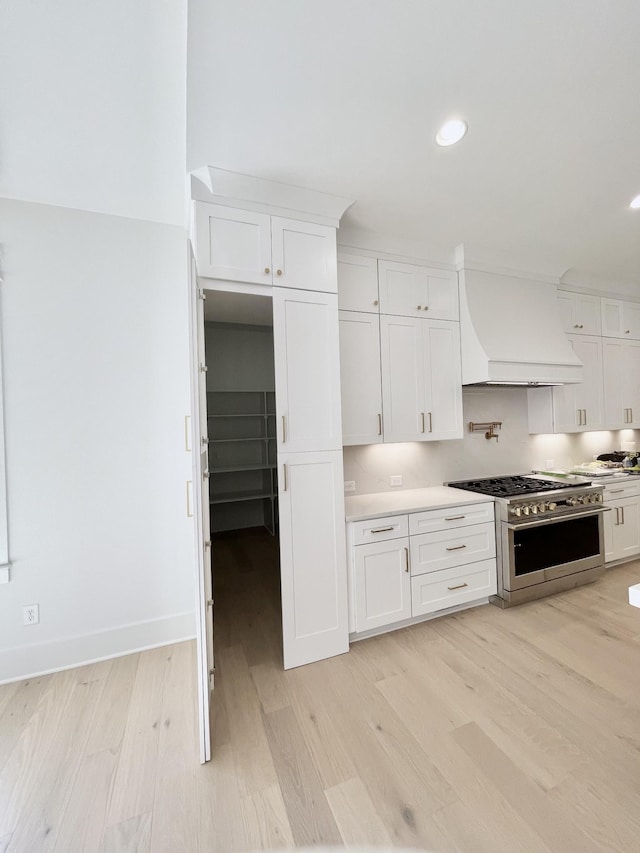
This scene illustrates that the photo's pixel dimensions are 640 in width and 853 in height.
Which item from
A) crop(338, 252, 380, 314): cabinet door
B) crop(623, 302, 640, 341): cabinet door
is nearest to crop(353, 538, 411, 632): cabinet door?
crop(338, 252, 380, 314): cabinet door

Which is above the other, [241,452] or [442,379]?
[442,379]

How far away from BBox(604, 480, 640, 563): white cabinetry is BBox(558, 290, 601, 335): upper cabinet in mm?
1627

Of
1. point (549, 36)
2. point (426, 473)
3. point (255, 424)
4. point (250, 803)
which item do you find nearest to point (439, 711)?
point (250, 803)

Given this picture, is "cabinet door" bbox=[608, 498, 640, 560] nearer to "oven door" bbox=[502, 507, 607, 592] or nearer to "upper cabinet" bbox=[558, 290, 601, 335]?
"oven door" bbox=[502, 507, 607, 592]

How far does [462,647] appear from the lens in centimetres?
227

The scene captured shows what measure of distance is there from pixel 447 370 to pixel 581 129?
1.60 metres

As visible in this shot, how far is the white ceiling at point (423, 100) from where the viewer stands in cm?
120

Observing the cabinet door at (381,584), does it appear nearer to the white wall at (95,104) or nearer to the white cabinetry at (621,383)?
the white wall at (95,104)

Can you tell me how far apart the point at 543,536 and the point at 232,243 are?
314 centimetres

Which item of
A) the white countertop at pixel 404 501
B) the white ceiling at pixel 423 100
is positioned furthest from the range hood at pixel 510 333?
the white countertop at pixel 404 501

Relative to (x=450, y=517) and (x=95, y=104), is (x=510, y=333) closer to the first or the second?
(x=450, y=517)

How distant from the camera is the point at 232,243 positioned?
1.98m

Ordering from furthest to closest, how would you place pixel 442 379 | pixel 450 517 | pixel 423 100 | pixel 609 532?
pixel 609 532, pixel 442 379, pixel 450 517, pixel 423 100

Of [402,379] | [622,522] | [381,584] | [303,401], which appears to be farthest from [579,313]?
[381,584]
